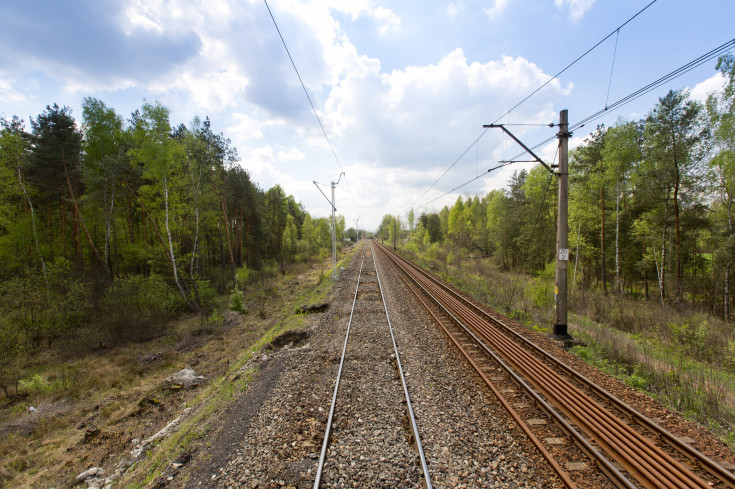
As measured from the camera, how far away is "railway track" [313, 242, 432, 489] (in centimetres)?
394

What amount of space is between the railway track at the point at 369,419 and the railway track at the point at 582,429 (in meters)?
1.80

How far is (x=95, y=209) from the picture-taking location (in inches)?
765

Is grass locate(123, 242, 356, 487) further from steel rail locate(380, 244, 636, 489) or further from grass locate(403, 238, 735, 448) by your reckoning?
grass locate(403, 238, 735, 448)

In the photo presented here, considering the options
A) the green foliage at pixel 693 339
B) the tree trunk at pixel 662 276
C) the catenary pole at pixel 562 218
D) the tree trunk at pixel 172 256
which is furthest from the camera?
the tree trunk at pixel 662 276

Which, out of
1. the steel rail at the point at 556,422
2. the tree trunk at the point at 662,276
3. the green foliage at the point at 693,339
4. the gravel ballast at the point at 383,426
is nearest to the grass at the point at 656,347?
the green foliage at the point at 693,339

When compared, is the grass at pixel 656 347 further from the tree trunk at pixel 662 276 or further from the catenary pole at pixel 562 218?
the tree trunk at pixel 662 276

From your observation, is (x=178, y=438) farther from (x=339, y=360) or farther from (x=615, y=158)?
(x=615, y=158)

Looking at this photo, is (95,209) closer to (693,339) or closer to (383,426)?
(383,426)

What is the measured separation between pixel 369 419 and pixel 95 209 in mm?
23772

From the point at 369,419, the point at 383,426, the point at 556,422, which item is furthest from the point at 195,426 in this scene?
the point at 556,422

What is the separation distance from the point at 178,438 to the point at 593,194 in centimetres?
2463

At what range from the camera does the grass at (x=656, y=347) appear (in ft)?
18.0

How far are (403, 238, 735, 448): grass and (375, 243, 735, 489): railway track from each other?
1147 millimetres

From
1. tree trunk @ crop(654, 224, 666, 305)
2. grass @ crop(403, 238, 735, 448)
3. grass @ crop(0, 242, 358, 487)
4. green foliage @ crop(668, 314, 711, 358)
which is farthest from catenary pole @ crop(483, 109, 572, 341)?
tree trunk @ crop(654, 224, 666, 305)
